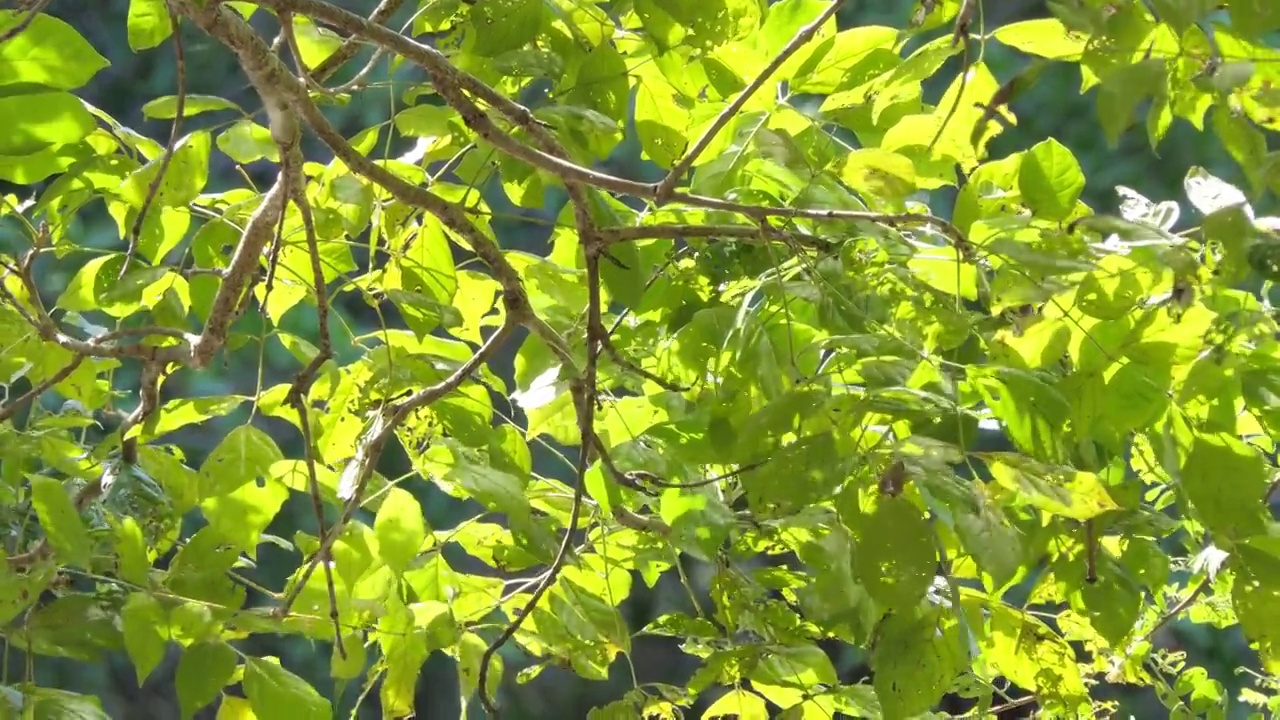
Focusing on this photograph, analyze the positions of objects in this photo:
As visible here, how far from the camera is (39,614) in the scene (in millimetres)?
658

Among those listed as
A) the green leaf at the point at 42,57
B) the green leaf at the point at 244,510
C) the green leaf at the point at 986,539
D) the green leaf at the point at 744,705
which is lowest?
the green leaf at the point at 744,705

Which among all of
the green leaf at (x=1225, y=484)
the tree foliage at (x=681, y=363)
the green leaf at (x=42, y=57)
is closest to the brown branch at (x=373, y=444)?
the tree foliage at (x=681, y=363)

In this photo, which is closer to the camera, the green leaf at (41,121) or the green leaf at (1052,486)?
the green leaf at (1052,486)

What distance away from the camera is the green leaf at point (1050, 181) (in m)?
0.60

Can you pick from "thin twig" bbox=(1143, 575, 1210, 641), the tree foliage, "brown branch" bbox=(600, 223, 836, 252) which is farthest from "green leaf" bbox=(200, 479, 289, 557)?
"thin twig" bbox=(1143, 575, 1210, 641)

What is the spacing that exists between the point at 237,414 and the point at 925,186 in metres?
1.31

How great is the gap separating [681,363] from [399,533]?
0.17m

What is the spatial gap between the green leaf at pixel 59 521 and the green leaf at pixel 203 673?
7cm

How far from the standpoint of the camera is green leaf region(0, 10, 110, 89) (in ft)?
1.95

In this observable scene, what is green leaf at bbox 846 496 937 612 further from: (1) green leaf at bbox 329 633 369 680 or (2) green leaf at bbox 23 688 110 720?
(2) green leaf at bbox 23 688 110 720

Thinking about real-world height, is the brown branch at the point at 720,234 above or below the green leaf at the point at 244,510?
above

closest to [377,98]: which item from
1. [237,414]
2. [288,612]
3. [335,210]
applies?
[237,414]

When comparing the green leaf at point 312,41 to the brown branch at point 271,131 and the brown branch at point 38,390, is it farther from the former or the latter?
the brown branch at point 38,390

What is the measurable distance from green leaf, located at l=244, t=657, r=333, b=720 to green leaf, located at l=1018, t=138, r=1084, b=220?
1.39ft
